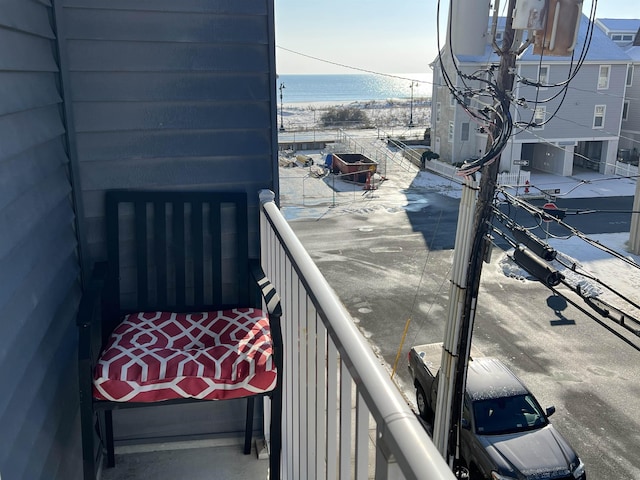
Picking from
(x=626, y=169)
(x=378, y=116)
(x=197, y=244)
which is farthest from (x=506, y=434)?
(x=378, y=116)

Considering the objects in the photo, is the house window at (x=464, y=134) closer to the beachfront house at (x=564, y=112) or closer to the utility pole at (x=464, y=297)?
the beachfront house at (x=564, y=112)

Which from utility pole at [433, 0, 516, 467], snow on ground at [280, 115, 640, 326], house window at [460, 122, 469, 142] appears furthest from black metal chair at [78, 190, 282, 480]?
house window at [460, 122, 469, 142]

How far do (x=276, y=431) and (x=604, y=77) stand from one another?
19.8m

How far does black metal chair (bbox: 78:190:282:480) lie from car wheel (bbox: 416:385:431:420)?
394cm

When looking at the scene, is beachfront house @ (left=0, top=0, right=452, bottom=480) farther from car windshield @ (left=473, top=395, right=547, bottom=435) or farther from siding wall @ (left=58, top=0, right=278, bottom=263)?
car windshield @ (left=473, top=395, right=547, bottom=435)

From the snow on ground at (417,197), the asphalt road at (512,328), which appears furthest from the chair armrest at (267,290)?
the snow on ground at (417,197)

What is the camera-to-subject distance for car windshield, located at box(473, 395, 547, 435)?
5039mm

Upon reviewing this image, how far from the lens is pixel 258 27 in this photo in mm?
2248

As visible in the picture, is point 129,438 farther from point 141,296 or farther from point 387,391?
point 387,391

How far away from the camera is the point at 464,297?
482 centimetres

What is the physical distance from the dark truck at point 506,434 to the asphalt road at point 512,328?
569 millimetres

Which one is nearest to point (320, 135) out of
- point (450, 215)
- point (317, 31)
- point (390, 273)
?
point (317, 31)

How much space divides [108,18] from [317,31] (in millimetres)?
42107

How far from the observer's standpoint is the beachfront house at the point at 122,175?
52.4 inches
